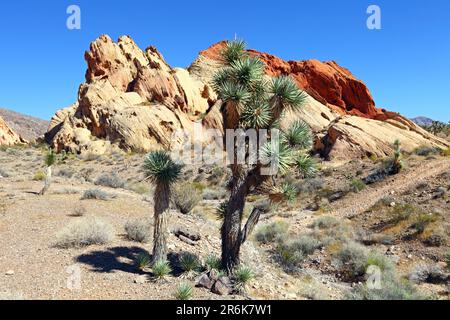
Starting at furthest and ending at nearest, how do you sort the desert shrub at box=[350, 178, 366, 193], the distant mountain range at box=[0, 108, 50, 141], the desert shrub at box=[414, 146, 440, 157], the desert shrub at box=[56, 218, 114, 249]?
the distant mountain range at box=[0, 108, 50, 141] → the desert shrub at box=[414, 146, 440, 157] → the desert shrub at box=[350, 178, 366, 193] → the desert shrub at box=[56, 218, 114, 249]

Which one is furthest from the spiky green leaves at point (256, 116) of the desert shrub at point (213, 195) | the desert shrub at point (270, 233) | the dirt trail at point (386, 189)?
the desert shrub at point (213, 195)

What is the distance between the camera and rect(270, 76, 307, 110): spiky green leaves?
9086mm

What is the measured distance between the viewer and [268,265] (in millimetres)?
11758

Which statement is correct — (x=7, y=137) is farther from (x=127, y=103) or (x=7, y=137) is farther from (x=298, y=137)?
(x=298, y=137)

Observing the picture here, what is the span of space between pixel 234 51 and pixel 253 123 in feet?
7.15

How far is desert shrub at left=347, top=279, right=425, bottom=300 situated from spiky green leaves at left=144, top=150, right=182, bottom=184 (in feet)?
17.4

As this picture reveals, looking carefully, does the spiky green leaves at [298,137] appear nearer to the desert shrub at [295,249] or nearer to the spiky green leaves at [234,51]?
the spiky green leaves at [234,51]

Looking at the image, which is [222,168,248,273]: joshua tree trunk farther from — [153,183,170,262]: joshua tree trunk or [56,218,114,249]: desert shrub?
[56,218,114,249]: desert shrub

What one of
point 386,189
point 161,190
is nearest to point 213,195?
point 386,189

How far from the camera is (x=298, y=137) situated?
31.6 feet

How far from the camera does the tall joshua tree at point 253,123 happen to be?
29.3 ft

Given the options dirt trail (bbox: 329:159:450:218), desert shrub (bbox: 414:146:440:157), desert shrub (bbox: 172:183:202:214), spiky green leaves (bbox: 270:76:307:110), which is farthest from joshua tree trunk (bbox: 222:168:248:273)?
desert shrub (bbox: 414:146:440:157)

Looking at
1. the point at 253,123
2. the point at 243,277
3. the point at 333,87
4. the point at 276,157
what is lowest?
the point at 243,277
